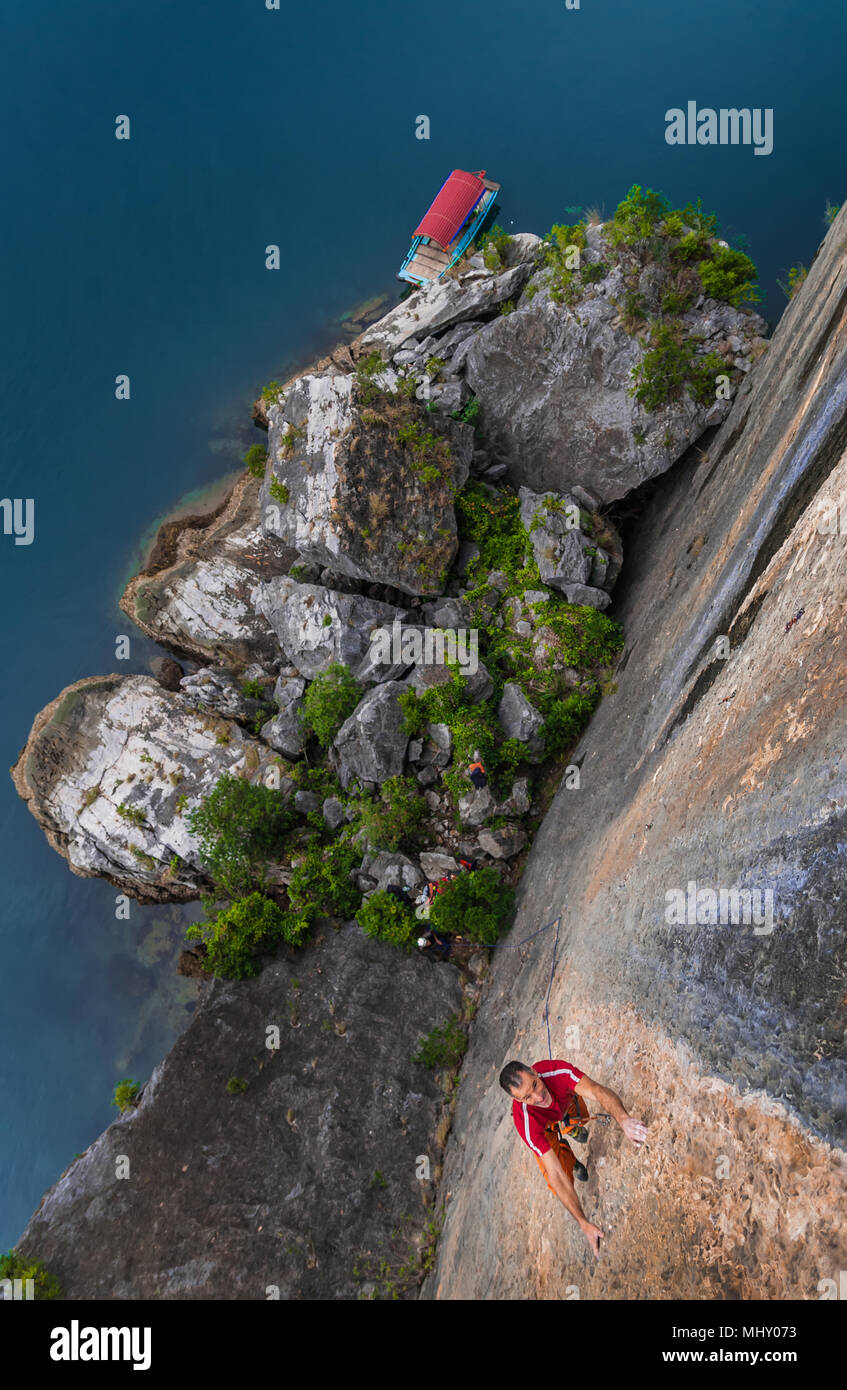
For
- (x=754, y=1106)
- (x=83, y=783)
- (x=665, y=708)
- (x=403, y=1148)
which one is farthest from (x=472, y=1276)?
(x=83, y=783)

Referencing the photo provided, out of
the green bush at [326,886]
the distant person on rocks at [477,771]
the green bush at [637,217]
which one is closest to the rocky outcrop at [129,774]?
the green bush at [326,886]

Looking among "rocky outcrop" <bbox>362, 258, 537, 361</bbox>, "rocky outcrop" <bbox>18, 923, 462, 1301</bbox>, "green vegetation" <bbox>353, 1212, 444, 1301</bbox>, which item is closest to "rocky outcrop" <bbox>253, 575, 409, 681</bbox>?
"rocky outcrop" <bbox>18, 923, 462, 1301</bbox>

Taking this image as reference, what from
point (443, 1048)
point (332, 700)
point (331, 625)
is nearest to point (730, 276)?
point (331, 625)

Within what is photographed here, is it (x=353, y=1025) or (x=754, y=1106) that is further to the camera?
(x=353, y=1025)

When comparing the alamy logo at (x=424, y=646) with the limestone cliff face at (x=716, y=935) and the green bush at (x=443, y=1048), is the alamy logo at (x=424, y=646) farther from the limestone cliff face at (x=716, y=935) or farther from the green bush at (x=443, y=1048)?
the green bush at (x=443, y=1048)

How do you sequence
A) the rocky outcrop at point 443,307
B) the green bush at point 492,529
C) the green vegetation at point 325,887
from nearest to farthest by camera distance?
the green vegetation at point 325,887
the green bush at point 492,529
the rocky outcrop at point 443,307

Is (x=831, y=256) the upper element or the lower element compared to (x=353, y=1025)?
upper
